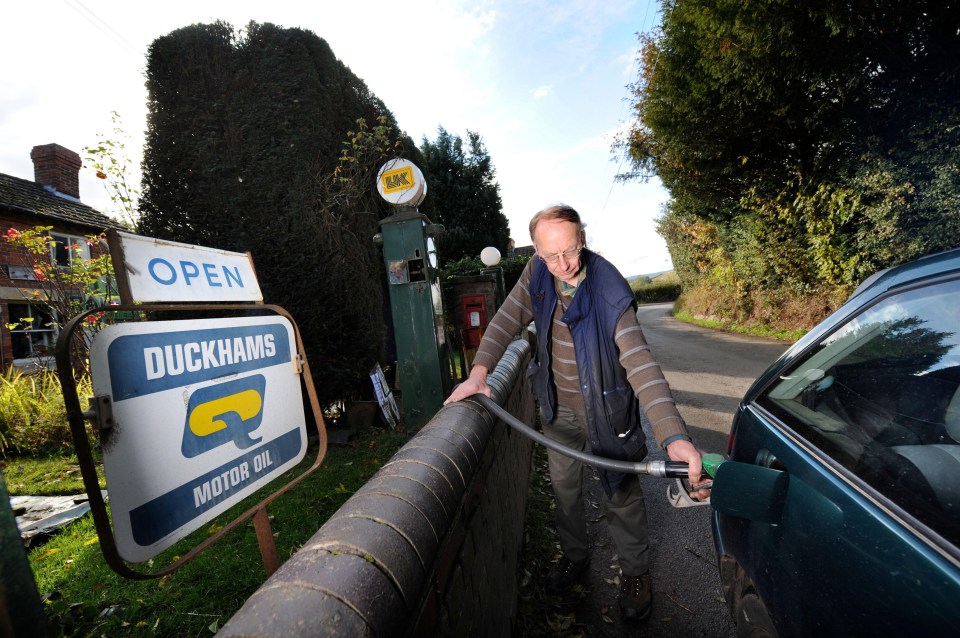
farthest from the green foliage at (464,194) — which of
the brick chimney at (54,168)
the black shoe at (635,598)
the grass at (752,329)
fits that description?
the black shoe at (635,598)

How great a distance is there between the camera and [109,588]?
2684 millimetres

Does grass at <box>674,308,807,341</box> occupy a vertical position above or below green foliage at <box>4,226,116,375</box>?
below

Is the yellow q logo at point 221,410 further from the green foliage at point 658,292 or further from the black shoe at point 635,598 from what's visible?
the green foliage at point 658,292

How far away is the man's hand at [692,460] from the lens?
1.62 meters

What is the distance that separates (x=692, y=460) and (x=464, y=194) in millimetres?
21695

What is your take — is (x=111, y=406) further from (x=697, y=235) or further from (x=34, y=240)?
(x=697, y=235)

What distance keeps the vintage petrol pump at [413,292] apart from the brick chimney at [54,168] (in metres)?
21.4

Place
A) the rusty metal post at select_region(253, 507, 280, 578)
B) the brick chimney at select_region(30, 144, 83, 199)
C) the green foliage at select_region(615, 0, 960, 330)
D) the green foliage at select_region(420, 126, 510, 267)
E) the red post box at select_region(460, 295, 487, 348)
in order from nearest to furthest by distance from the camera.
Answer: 1. the rusty metal post at select_region(253, 507, 280, 578)
2. the green foliage at select_region(615, 0, 960, 330)
3. the red post box at select_region(460, 295, 487, 348)
4. the brick chimney at select_region(30, 144, 83, 199)
5. the green foliage at select_region(420, 126, 510, 267)

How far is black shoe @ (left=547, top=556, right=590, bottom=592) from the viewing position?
265cm

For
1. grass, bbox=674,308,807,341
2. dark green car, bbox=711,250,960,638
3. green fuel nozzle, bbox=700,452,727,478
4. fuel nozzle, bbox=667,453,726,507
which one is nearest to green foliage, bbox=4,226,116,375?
fuel nozzle, bbox=667,453,726,507

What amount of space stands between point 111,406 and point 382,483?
72 centimetres

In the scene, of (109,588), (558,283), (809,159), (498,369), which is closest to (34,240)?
(109,588)

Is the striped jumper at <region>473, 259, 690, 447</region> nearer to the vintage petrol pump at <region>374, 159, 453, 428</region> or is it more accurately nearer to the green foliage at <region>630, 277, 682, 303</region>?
the vintage petrol pump at <region>374, 159, 453, 428</region>

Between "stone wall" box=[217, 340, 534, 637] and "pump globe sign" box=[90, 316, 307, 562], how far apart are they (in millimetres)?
524
